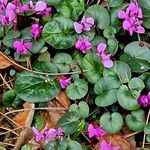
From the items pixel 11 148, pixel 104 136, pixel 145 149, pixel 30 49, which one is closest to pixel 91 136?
pixel 104 136

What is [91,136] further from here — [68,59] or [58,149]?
[68,59]

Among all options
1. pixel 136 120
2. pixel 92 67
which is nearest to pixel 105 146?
pixel 136 120

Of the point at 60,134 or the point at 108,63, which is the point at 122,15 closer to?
the point at 108,63

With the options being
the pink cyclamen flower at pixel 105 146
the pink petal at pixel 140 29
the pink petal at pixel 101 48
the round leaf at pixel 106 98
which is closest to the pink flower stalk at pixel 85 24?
the pink petal at pixel 101 48

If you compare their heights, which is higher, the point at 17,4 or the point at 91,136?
the point at 17,4

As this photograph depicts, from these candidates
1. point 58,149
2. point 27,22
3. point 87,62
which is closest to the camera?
point 58,149

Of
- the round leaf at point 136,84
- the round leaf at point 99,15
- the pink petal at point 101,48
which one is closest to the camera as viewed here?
the round leaf at point 136,84

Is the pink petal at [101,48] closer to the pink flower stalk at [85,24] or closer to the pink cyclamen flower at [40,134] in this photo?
the pink flower stalk at [85,24]
